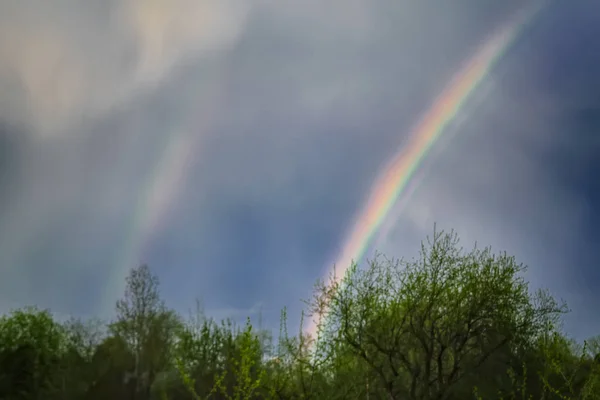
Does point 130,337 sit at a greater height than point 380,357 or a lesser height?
greater

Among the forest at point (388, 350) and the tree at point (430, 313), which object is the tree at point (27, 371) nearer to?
the forest at point (388, 350)

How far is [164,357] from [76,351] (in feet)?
28.6

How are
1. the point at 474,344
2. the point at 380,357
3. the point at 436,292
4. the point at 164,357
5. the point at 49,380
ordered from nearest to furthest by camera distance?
the point at 436,292 → the point at 380,357 → the point at 474,344 → the point at 164,357 → the point at 49,380

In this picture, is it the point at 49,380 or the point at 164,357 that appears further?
the point at 49,380

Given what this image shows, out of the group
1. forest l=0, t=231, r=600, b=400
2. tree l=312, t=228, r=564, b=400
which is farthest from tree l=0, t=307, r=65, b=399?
tree l=312, t=228, r=564, b=400

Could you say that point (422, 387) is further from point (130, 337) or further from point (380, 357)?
point (130, 337)

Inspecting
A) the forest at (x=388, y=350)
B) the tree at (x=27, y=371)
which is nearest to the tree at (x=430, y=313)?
the forest at (x=388, y=350)

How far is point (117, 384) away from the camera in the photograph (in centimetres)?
3569

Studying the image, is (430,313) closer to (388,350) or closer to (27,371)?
(388,350)

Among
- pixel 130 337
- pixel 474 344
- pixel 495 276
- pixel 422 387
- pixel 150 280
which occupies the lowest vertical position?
pixel 422 387

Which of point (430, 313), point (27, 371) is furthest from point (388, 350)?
point (27, 371)

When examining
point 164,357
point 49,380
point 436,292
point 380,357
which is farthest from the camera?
point 49,380

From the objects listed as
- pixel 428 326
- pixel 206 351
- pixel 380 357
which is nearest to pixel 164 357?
pixel 206 351

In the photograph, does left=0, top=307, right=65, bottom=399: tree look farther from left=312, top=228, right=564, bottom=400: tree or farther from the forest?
left=312, top=228, right=564, bottom=400: tree
